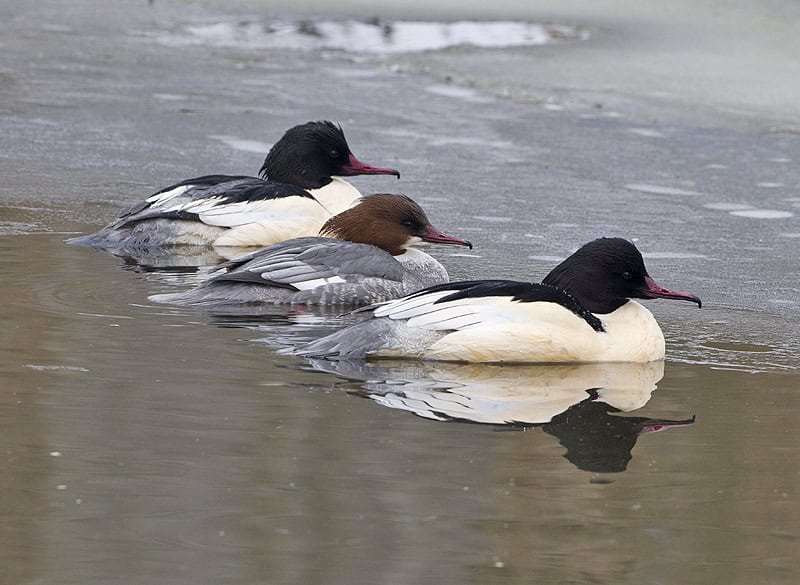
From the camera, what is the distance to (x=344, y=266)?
753cm

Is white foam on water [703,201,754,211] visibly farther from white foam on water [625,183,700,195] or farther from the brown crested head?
the brown crested head

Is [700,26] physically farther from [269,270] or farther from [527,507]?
[527,507]

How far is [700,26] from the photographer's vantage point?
1781cm

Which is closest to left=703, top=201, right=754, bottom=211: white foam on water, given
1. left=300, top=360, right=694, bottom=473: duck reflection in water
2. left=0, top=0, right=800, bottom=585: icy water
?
left=0, top=0, right=800, bottom=585: icy water

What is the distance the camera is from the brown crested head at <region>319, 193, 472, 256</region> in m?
7.89

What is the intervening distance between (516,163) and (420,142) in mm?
1035

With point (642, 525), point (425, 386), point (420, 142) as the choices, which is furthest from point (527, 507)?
point (420, 142)

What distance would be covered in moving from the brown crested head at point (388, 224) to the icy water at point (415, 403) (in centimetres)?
52

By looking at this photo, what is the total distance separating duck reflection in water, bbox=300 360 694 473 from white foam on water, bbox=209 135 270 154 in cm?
556

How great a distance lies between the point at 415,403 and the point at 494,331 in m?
0.78

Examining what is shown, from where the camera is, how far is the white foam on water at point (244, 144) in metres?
11.5

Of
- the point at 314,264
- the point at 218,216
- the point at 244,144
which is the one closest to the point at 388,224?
the point at 314,264

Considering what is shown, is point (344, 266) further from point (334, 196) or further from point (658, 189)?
point (658, 189)

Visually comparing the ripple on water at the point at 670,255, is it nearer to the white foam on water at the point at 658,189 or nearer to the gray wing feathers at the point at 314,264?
the gray wing feathers at the point at 314,264
